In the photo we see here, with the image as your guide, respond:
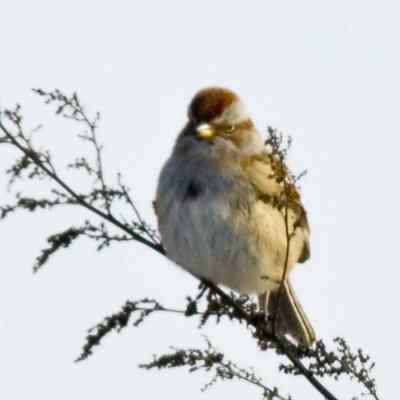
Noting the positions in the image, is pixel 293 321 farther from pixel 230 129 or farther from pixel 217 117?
pixel 217 117

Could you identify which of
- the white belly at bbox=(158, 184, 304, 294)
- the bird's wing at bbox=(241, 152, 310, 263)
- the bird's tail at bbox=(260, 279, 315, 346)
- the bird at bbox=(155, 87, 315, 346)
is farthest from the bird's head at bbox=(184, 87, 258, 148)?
the bird's tail at bbox=(260, 279, 315, 346)

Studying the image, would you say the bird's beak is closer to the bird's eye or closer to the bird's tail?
the bird's eye

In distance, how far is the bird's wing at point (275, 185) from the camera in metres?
4.60

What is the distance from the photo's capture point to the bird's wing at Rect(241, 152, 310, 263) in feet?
15.1

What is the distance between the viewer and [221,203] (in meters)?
6.49

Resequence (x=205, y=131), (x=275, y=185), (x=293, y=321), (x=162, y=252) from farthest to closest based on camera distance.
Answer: (x=293, y=321) → (x=205, y=131) → (x=275, y=185) → (x=162, y=252)

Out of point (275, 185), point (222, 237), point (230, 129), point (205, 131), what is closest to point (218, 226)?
point (222, 237)

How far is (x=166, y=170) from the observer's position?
6879mm

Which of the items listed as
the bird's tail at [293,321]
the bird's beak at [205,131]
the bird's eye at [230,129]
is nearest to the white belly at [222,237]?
the bird's beak at [205,131]

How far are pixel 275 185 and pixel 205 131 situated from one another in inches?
23.1

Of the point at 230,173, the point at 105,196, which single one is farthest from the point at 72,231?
the point at 230,173

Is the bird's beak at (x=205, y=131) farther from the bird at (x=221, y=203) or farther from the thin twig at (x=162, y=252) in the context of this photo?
the thin twig at (x=162, y=252)

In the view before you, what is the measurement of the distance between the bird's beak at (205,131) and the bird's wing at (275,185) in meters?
0.29

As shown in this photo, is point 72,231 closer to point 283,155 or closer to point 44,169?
point 44,169
